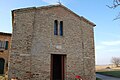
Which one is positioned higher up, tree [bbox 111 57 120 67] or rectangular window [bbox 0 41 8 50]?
rectangular window [bbox 0 41 8 50]

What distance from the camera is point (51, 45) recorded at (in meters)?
14.2

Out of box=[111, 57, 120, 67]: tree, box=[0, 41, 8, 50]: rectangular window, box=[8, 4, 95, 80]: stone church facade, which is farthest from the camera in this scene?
box=[111, 57, 120, 67]: tree

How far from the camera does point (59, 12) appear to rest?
50.5 feet

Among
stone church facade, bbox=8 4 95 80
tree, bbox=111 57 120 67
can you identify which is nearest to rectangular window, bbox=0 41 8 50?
stone church facade, bbox=8 4 95 80

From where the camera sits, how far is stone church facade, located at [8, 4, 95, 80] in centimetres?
1297

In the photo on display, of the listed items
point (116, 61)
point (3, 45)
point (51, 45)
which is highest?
point (3, 45)

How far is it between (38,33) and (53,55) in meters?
2.56

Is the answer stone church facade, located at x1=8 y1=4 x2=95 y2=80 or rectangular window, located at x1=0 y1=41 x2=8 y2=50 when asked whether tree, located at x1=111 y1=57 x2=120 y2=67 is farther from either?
rectangular window, located at x1=0 y1=41 x2=8 y2=50

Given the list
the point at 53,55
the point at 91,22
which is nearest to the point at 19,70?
the point at 53,55

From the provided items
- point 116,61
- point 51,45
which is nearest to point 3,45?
point 51,45

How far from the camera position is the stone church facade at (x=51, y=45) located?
1297 cm

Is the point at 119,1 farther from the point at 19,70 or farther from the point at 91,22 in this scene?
the point at 91,22

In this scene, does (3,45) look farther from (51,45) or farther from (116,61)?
(116,61)

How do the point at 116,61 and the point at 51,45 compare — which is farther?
the point at 116,61
